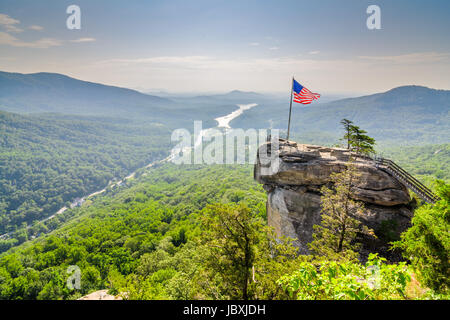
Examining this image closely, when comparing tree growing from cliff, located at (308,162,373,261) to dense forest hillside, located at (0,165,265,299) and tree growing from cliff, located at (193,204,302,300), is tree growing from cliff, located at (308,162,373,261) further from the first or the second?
dense forest hillside, located at (0,165,265,299)

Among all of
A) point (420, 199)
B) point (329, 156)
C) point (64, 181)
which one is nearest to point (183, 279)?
point (329, 156)

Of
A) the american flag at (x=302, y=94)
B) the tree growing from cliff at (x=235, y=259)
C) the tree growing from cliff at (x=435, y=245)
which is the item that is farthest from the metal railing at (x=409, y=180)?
the tree growing from cliff at (x=235, y=259)

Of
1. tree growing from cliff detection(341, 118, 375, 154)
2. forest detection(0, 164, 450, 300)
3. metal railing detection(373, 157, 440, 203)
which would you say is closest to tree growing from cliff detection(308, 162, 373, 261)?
forest detection(0, 164, 450, 300)

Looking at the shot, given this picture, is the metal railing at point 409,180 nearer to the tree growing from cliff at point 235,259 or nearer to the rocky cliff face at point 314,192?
the rocky cliff face at point 314,192

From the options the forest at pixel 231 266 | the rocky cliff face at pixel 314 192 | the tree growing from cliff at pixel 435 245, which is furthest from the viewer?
the rocky cliff face at pixel 314 192
